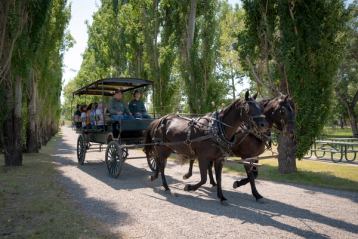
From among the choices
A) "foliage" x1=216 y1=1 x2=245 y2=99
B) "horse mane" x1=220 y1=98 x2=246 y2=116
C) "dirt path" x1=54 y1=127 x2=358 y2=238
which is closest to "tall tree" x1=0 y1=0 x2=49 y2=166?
"dirt path" x1=54 y1=127 x2=358 y2=238

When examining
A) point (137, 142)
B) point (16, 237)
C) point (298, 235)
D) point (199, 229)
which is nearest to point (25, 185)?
point (137, 142)

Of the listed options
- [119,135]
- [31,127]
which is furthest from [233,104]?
[31,127]

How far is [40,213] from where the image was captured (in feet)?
20.5

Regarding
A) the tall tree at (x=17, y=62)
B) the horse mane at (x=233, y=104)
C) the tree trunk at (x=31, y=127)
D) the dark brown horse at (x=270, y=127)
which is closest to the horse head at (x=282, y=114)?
the dark brown horse at (x=270, y=127)

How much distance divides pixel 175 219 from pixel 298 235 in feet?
6.73

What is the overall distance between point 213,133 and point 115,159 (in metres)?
4.01

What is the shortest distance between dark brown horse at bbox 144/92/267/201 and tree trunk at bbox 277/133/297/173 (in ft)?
13.7

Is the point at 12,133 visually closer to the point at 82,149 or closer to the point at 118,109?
the point at 82,149

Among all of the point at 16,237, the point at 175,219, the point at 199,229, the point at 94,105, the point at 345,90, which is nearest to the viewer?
the point at 16,237

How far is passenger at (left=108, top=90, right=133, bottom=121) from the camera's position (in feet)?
34.9

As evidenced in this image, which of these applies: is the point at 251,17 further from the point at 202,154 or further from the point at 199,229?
the point at 199,229

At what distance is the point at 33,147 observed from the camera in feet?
60.5

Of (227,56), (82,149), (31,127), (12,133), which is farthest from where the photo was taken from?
(227,56)

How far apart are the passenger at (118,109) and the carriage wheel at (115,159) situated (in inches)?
35.3
